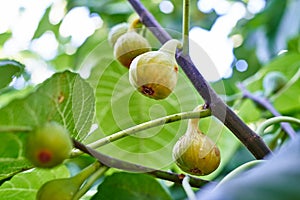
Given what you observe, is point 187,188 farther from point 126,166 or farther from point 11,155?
point 11,155

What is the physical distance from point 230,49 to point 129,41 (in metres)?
0.88

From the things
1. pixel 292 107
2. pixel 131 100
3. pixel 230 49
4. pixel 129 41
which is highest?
pixel 129 41

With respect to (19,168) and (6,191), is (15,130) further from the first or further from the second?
(6,191)

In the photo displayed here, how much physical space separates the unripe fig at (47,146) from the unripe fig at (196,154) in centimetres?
24

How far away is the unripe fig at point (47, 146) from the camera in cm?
51

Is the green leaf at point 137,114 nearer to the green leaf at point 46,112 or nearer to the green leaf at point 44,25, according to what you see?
the green leaf at point 46,112

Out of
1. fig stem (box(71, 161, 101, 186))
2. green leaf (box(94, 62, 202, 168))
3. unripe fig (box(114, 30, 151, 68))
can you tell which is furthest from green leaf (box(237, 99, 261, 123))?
fig stem (box(71, 161, 101, 186))

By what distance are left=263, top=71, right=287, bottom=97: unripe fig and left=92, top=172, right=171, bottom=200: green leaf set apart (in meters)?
0.71

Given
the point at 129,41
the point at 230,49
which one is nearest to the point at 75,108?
the point at 129,41

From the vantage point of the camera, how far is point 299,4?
1.86 meters

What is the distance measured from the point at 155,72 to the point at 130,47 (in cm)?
20

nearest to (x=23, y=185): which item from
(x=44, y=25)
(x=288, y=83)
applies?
(x=288, y=83)

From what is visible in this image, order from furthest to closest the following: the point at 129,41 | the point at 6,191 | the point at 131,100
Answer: the point at 131,100 < the point at 129,41 < the point at 6,191

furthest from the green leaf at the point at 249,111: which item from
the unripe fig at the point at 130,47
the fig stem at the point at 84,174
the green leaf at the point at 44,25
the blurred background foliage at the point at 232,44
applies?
the fig stem at the point at 84,174
